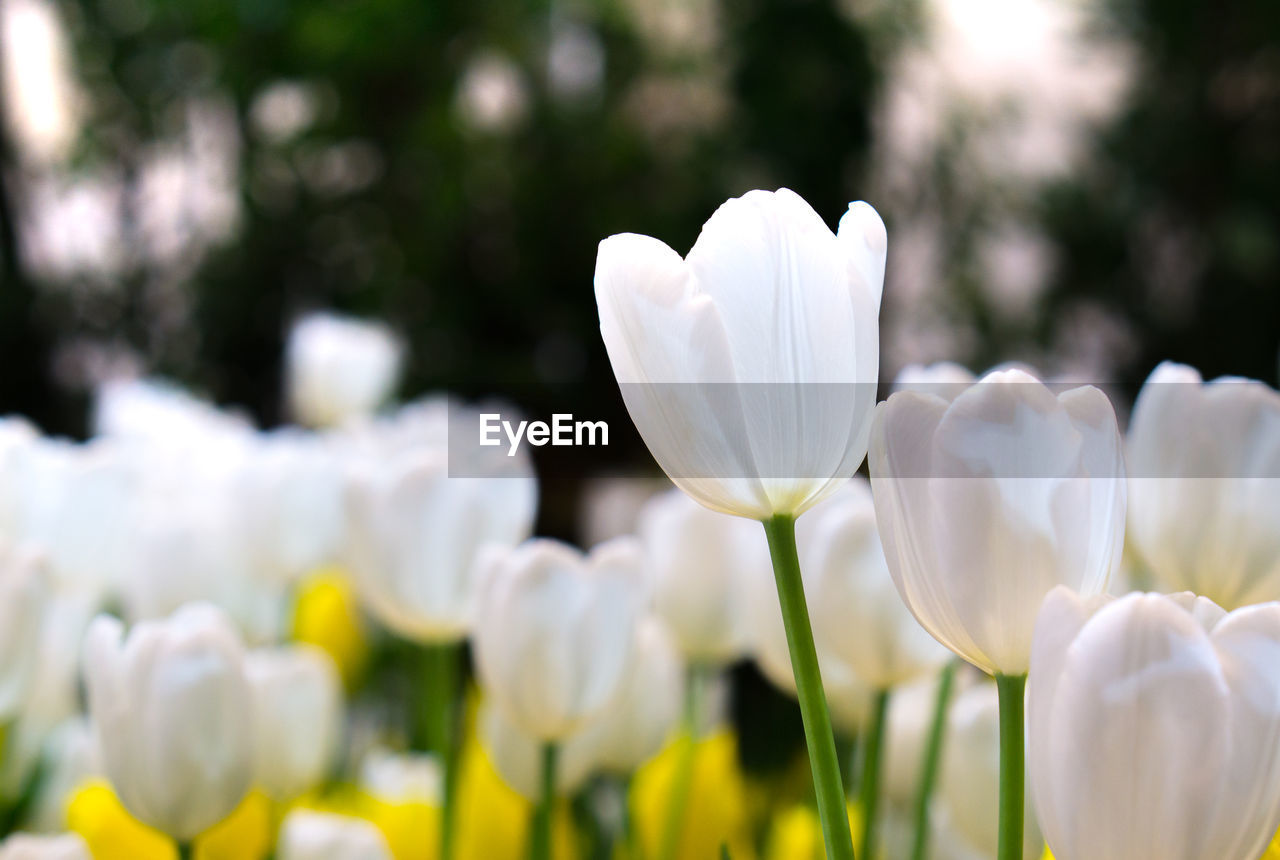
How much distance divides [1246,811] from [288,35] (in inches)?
63.8

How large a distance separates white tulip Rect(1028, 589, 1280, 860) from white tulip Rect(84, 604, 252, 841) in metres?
0.13

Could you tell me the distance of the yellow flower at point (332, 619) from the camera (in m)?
0.38

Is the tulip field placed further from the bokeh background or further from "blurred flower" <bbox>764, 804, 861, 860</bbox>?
the bokeh background

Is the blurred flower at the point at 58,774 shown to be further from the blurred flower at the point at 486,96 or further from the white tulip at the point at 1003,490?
the blurred flower at the point at 486,96

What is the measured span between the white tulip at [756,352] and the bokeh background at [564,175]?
3.98ft

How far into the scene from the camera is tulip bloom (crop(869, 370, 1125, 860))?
0.11 m

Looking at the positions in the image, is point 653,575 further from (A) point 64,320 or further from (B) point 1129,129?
(A) point 64,320

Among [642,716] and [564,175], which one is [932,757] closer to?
[642,716]

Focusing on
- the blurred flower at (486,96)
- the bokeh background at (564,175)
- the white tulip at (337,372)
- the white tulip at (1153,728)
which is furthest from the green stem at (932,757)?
the blurred flower at (486,96)

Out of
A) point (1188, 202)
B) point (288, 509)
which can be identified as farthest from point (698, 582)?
point (1188, 202)

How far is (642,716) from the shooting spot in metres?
0.24

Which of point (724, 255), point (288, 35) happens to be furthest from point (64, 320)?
point (724, 255)

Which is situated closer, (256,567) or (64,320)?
(256,567)

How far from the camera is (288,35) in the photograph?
152 cm
